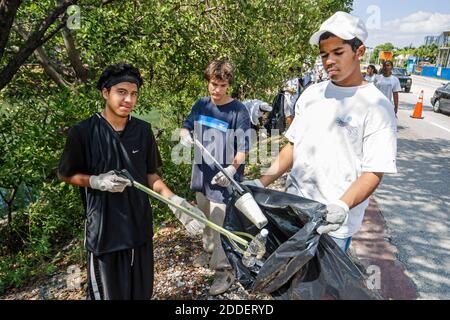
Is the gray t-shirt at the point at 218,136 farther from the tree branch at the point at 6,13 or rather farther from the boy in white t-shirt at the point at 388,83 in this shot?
the boy in white t-shirt at the point at 388,83

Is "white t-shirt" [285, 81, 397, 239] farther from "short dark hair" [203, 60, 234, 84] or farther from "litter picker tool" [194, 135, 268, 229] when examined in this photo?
"short dark hair" [203, 60, 234, 84]

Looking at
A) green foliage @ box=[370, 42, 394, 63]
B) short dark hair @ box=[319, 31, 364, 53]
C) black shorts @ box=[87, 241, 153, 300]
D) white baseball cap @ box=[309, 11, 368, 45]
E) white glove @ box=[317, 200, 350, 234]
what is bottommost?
black shorts @ box=[87, 241, 153, 300]

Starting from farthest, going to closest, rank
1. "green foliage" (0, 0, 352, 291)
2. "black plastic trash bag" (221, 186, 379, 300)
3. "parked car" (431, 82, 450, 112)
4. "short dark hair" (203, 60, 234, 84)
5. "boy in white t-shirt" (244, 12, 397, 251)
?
"parked car" (431, 82, 450, 112), "green foliage" (0, 0, 352, 291), "short dark hair" (203, 60, 234, 84), "boy in white t-shirt" (244, 12, 397, 251), "black plastic trash bag" (221, 186, 379, 300)

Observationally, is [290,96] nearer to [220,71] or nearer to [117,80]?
[220,71]

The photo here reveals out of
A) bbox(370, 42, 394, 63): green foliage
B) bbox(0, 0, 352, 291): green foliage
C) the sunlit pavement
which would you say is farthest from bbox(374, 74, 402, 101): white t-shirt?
bbox(370, 42, 394, 63): green foliage

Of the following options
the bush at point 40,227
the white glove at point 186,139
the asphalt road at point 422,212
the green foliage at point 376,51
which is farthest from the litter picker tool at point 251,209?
the green foliage at point 376,51

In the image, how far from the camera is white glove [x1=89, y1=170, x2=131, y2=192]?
183 centimetres

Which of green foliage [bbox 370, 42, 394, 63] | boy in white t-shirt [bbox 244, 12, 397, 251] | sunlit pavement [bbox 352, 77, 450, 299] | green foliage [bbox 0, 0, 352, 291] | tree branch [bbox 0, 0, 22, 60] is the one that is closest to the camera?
boy in white t-shirt [bbox 244, 12, 397, 251]

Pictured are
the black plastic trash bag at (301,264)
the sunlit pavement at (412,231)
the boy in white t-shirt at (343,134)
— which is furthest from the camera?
the sunlit pavement at (412,231)

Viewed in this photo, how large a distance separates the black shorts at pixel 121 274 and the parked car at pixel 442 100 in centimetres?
1424

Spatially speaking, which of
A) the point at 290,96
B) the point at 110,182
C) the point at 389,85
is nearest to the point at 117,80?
the point at 110,182

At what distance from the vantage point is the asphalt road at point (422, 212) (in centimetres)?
322

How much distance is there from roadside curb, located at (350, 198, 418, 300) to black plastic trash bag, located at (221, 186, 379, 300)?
42.1 inches

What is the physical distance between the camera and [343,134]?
183 centimetres
